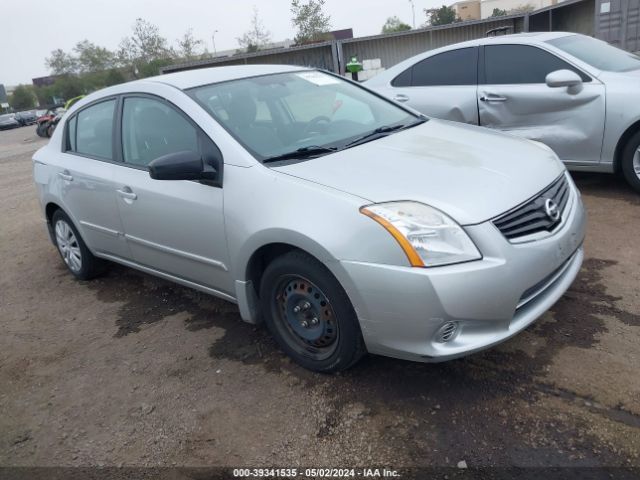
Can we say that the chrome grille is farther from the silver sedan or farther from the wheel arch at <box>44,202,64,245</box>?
the wheel arch at <box>44,202,64,245</box>

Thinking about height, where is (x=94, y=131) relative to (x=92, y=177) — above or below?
above

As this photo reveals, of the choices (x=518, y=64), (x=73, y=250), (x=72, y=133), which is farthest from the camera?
(x=518, y=64)

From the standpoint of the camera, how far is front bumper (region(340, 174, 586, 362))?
7.99ft

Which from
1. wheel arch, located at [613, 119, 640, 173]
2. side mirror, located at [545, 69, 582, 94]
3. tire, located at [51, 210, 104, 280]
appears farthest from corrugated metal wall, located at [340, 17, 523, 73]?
tire, located at [51, 210, 104, 280]

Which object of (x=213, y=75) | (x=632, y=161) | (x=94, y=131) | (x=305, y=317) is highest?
(x=213, y=75)

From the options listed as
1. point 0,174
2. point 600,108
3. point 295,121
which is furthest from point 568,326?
point 0,174

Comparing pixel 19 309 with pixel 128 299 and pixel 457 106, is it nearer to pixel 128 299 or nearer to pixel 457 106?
pixel 128 299

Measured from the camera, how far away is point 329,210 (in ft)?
8.71

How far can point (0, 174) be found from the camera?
13680 mm

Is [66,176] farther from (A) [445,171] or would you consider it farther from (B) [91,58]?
(B) [91,58]

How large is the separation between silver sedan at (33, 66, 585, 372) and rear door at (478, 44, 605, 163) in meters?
2.09

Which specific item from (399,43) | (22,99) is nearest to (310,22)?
(399,43)

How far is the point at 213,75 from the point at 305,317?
1867mm

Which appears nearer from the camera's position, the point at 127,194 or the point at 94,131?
the point at 127,194
